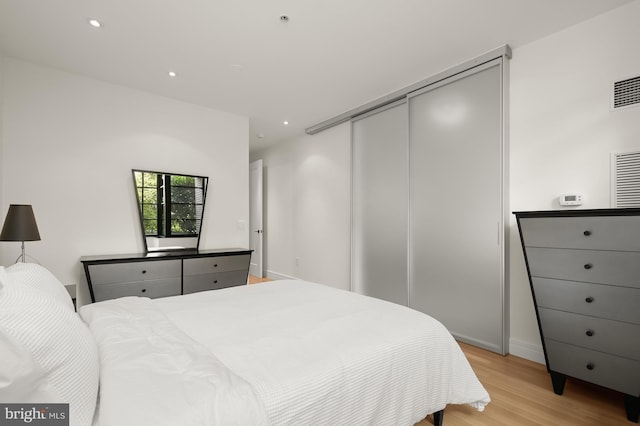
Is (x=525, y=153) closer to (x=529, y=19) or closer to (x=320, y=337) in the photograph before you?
(x=529, y=19)

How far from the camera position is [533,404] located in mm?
1994

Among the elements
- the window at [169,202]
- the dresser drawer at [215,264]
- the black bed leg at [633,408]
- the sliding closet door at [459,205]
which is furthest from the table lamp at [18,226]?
the black bed leg at [633,408]

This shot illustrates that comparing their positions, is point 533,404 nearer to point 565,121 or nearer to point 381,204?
point 565,121

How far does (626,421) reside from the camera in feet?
6.06

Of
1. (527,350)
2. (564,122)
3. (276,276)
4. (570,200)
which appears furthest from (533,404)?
(276,276)

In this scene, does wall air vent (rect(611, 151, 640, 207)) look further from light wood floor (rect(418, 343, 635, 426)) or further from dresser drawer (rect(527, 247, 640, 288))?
light wood floor (rect(418, 343, 635, 426))

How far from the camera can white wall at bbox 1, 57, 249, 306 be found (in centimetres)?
295

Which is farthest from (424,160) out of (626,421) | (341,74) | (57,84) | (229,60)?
(57,84)

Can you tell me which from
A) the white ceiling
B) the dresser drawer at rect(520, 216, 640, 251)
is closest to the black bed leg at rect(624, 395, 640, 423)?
the dresser drawer at rect(520, 216, 640, 251)

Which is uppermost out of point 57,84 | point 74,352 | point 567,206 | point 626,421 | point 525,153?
point 57,84

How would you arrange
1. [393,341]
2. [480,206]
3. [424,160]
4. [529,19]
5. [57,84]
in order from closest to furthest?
[393,341] < [529,19] < [480,206] < [57,84] < [424,160]

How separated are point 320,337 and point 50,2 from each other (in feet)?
9.59

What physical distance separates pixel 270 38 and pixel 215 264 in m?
2.51

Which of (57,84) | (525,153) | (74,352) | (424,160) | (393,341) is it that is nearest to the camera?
(74,352)
